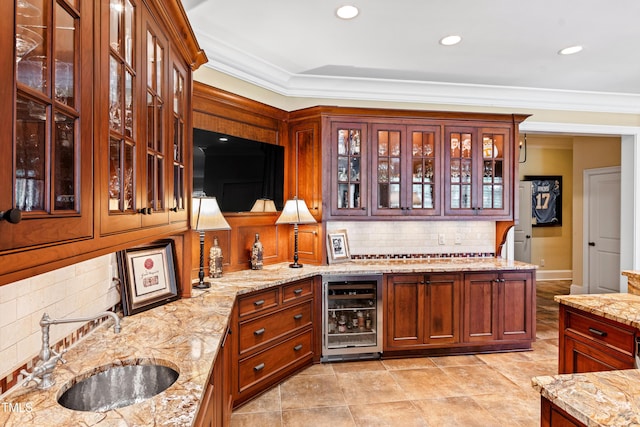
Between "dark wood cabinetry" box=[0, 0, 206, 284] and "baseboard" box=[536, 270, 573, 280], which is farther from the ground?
"dark wood cabinetry" box=[0, 0, 206, 284]

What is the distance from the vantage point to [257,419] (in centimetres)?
263

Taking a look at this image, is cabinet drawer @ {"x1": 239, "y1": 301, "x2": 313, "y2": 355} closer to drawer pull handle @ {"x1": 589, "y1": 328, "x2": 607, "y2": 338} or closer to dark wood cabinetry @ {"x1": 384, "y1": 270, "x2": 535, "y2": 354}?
dark wood cabinetry @ {"x1": 384, "y1": 270, "x2": 535, "y2": 354}

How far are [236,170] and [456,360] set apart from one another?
280 cm

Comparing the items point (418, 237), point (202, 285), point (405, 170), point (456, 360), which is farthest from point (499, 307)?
point (202, 285)

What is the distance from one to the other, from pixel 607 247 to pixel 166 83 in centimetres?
690

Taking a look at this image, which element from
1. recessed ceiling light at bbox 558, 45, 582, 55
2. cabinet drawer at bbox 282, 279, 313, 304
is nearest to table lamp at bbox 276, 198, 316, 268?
cabinet drawer at bbox 282, 279, 313, 304

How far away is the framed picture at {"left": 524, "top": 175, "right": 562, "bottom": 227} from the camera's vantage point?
7.46m

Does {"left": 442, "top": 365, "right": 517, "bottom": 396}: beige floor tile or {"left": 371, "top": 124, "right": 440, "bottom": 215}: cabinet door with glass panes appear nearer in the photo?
{"left": 442, "top": 365, "right": 517, "bottom": 396}: beige floor tile

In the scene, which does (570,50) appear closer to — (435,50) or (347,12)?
(435,50)

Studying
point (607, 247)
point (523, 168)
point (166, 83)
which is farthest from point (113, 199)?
point (523, 168)

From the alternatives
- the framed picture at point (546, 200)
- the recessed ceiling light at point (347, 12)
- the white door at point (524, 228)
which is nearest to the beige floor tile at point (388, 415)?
the recessed ceiling light at point (347, 12)

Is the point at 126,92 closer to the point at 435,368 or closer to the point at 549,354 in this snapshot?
the point at 435,368

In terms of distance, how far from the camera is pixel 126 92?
139 cm

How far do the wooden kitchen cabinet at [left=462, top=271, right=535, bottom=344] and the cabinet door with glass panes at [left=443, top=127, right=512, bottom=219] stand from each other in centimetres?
71
